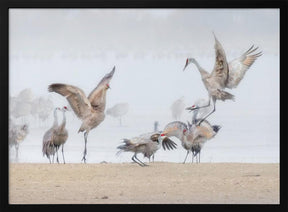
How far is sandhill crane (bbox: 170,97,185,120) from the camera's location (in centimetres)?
559

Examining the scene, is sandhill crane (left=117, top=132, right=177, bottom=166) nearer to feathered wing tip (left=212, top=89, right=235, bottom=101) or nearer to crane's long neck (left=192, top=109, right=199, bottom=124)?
crane's long neck (left=192, top=109, right=199, bottom=124)

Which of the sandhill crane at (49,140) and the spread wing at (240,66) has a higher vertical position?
the spread wing at (240,66)

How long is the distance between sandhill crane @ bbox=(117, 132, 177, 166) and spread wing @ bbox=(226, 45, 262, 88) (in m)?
0.66

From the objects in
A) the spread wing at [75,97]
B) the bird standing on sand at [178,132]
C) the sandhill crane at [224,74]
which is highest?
the sandhill crane at [224,74]

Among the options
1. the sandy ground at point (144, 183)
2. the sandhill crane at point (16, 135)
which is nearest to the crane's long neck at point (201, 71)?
the sandy ground at point (144, 183)

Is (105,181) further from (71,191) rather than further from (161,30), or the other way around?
(161,30)

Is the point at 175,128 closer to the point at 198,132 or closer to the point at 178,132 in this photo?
the point at 178,132

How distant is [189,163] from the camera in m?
5.61

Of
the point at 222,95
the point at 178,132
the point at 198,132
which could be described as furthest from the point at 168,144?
the point at 222,95

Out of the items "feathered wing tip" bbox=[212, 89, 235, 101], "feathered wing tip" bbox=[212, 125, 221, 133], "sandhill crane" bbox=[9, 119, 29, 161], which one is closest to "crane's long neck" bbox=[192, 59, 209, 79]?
"feathered wing tip" bbox=[212, 89, 235, 101]

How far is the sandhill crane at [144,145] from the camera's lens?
18.3 feet

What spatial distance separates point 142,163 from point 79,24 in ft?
3.66

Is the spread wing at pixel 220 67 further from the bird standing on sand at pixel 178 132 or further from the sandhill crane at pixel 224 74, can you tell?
the bird standing on sand at pixel 178 132

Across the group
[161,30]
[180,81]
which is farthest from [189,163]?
[161,30]
